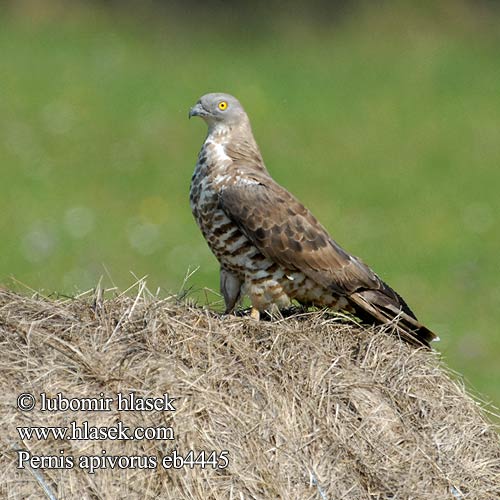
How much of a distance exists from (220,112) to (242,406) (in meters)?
2.37

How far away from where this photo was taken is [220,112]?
7105mm

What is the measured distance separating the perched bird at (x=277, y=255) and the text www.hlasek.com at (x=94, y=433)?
1.70m

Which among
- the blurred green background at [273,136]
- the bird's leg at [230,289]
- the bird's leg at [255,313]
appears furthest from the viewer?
the blurred green background at [273,136]

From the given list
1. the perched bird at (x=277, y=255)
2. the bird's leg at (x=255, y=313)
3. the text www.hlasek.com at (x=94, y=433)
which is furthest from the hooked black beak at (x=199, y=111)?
the text www.hlasek.com at (x=94, y=433)

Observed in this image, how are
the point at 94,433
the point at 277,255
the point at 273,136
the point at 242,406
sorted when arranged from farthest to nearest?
the point at 273,136 → the point at 277,255 → the point at 242,406 → the point at 94,433

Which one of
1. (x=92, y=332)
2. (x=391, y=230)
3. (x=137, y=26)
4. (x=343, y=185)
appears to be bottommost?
(x=92, y=332)

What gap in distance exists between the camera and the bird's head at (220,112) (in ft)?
23.3

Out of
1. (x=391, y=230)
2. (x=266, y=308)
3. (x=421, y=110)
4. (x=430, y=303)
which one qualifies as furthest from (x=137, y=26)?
(x=266, y=308)

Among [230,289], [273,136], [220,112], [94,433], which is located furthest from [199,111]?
[273,136]

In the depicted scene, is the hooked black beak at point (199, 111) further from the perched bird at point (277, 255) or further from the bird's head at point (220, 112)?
the perched bird at point (277, 255)

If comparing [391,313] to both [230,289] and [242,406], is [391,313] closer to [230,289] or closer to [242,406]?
[230,289]

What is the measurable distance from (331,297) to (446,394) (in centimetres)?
95

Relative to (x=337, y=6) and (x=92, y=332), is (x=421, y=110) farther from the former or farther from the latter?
(x=92, y=332)

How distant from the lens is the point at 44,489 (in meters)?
4.77
